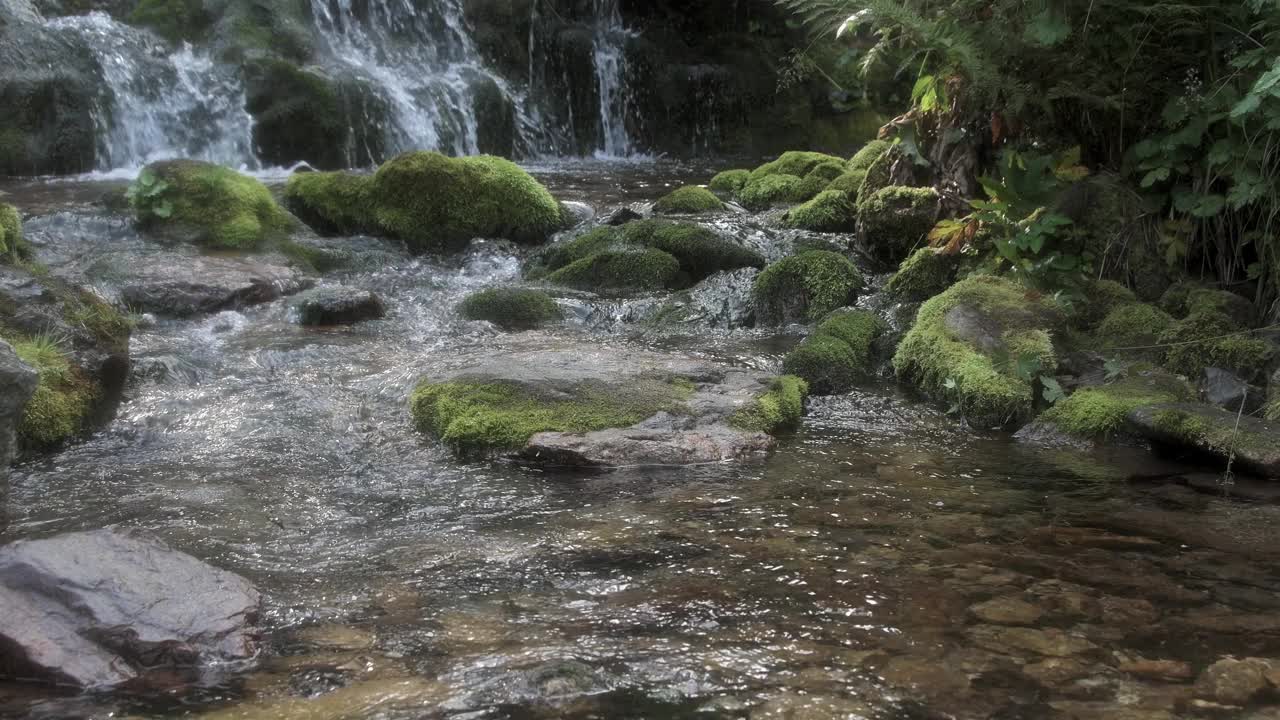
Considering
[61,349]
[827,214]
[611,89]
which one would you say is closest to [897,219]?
[827,214]

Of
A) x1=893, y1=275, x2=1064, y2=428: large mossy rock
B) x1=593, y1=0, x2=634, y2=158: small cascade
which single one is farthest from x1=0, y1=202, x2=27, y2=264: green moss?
x1=593, y1=0, x2=634, y2=158: small cascade

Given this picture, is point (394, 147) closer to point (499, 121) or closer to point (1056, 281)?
point (499, 121)

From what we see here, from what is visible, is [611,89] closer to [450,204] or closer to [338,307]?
[450,204]

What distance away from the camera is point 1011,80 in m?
6.11

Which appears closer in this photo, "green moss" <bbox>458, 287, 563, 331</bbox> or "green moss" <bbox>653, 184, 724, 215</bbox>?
"green moss" <bbox>458, 287, 563, 331</bbox>

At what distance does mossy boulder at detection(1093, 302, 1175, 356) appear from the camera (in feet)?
18.9

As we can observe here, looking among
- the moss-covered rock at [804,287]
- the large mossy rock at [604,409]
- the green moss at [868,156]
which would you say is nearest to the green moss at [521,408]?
the large mossy rock at [604,409]

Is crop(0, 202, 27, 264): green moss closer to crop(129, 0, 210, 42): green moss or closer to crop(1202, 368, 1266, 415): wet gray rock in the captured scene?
crop(1202, 368, 1266, 415): wet gray rock

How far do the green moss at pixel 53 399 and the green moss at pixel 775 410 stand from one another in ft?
10.6

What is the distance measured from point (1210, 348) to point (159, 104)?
41.4 feet

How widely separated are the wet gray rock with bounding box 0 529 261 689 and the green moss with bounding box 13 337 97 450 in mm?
1911

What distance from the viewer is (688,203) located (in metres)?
10.7

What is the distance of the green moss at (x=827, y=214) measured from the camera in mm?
9545

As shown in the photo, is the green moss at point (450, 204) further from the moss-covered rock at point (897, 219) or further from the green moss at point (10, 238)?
the green moss at point (10, 238)
